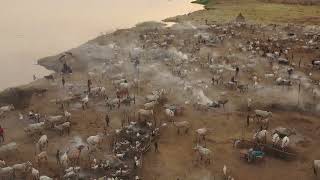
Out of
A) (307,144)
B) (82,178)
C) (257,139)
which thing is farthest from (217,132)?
(82,178)

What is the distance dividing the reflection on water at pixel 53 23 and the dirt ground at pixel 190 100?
5.89ft

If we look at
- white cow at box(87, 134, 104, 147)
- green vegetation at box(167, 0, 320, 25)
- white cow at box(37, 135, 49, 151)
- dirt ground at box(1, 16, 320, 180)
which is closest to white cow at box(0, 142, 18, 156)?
dirt ground at box(1, 16, 320, 180)

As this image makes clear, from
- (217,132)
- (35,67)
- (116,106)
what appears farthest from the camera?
(35,67)

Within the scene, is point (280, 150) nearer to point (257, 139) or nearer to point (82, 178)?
point (257, 139)

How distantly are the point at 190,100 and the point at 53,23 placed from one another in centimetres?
1595

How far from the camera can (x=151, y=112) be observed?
20.8m

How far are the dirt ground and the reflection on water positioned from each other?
1797 millimetres

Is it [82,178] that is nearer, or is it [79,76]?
[82,178]

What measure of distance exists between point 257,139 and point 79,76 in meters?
9.97

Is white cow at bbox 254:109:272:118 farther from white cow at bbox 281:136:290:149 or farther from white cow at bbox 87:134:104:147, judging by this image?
white cow at bbox 87:134:104:147

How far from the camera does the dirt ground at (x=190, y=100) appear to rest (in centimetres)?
1791

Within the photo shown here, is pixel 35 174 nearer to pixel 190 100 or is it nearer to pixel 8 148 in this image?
pixel 8 148

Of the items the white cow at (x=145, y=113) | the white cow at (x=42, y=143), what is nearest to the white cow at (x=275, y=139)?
the white cow at (x=145, y=113)

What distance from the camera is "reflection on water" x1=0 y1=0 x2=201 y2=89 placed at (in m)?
28.3
